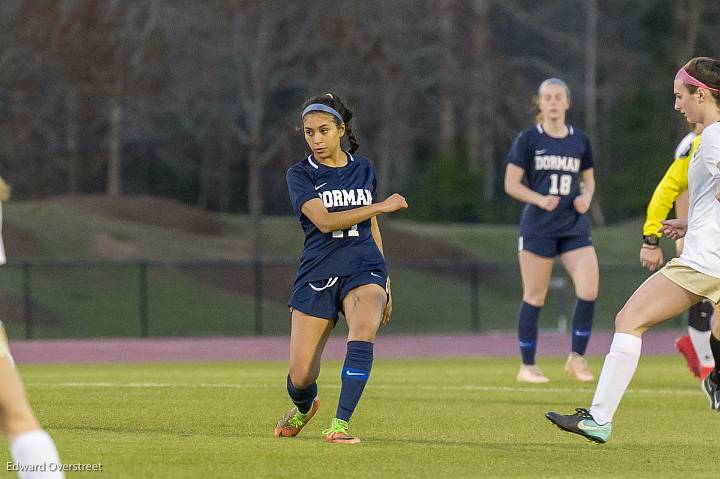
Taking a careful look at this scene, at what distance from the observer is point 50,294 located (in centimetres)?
3131

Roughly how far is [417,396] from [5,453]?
477cm

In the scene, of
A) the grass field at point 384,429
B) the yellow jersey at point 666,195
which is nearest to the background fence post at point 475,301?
the grass field at point 384,429

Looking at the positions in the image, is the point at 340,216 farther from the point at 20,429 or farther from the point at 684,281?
the point at 20,429

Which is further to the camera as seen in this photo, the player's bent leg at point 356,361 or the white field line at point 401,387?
the white field line at point 401,387

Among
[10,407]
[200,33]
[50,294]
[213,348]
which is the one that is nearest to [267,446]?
[10,407]

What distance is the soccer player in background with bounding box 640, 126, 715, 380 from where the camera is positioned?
9250mm

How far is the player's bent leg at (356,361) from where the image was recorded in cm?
845

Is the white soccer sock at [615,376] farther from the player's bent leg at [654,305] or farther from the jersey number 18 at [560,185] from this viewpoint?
the jersey number 18 at [560,185]

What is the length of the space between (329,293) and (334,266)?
0.52 feet

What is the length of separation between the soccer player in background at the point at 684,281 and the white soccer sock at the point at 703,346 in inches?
169

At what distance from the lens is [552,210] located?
1347 cm

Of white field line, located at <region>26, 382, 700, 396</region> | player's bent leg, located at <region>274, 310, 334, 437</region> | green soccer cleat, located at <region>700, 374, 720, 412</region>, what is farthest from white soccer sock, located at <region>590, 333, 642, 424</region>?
white field line, located at <region>26, 382, 700, 396</region>

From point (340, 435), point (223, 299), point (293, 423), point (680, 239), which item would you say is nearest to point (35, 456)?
point (340, 435)

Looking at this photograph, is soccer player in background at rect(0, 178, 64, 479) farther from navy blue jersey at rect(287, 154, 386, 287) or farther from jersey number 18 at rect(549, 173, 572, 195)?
jersey number 18 at rect(549, 173, 572, 195)
